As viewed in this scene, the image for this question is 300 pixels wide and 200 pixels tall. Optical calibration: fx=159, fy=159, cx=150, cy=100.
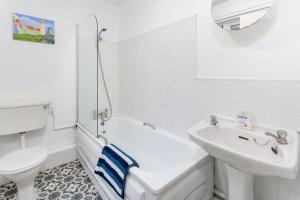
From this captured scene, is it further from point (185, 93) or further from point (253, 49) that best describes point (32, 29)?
point (253, 49)

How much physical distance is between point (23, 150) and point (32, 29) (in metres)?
1.41

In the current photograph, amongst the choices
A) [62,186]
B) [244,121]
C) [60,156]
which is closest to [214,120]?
[244,121]

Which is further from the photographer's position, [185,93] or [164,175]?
[185,93]

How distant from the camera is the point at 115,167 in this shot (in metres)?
1.25

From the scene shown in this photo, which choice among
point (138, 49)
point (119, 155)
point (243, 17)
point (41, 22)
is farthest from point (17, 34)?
point (243, 17)

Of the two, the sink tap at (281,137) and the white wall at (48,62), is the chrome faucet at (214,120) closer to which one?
the sink tap at (281,137)

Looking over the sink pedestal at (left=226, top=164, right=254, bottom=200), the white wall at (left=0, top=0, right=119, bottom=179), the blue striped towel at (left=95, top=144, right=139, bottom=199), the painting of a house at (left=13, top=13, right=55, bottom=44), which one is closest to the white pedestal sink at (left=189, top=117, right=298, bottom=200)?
the sink pedestal at (left=226, top=164, right=254, bottom=200)

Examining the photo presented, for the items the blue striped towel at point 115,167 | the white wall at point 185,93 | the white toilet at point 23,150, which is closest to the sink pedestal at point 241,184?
the white wall at point 185,93

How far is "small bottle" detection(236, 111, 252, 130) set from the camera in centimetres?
117

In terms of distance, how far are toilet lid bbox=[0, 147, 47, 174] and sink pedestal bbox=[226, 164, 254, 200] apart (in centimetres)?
167

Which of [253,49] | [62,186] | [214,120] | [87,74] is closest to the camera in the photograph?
[253,49]

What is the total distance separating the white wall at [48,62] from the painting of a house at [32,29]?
5cm

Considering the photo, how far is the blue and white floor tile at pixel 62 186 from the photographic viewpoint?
1.66 metres

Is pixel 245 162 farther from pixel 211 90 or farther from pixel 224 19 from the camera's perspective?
pixel 224 19
